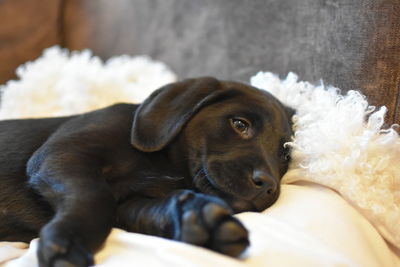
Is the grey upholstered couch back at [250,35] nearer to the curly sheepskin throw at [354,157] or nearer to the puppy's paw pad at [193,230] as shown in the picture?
the curly sheepskin throw at [354,157]

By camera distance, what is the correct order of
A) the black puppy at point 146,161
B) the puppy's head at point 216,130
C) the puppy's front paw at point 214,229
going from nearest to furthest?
the puppy's front paw at point 214,229 → the black puppy at point 146,161 → the puppy's head at point 216,130

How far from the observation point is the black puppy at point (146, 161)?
127 cm

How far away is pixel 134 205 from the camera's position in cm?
139

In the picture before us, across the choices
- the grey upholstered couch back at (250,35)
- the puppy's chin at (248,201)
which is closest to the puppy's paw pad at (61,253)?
the puppy's chin at (248,201)

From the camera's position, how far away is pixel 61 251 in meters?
1.05

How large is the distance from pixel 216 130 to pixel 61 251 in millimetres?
631

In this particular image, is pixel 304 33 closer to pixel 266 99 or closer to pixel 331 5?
pixel 331 5

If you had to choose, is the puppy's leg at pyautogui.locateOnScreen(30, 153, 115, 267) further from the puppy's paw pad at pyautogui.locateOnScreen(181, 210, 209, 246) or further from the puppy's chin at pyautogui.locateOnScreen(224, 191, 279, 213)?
the puppy's chin at pyautogui.locateOnScreen(224, 191, 279, 213)

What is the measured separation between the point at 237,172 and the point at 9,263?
25.0 inches

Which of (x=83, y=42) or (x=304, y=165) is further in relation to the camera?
(x=83, y=42)

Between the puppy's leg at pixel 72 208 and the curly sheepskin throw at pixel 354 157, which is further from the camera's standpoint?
the curly sheepskin throw at pixel 354 157

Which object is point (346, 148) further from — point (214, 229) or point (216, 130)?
point (214, 229)

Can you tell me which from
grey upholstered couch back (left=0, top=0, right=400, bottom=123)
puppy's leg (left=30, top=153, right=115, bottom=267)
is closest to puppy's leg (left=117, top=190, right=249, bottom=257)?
puppy's leg (left=30, top=153, right=115, bottom=267)

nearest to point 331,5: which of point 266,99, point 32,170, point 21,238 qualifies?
point 266,99
